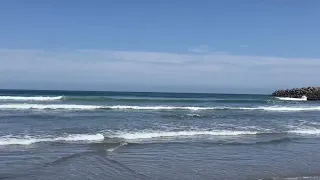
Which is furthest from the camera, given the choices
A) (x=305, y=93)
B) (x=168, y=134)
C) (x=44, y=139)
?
(x=305, y=93)

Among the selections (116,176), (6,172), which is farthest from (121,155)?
(6,172)

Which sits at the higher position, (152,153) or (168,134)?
(168,134)

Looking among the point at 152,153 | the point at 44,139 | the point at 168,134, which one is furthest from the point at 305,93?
the point at 152,153

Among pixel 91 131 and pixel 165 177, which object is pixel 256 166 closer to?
pixel 165 177

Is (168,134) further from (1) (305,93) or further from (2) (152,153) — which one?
(1) (305,93)

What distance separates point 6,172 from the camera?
348 inches

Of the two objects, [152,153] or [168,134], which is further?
[168,134]

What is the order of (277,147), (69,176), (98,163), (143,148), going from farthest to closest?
(277,147), (143,148), (98,163), (69,176)

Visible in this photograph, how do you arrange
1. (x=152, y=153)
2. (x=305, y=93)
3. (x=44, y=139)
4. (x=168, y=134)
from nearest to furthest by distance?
1. (x=152, y=153)
2. (x=44, y=139)
3. (x=168, y=134)
4. (x=305, y=93)

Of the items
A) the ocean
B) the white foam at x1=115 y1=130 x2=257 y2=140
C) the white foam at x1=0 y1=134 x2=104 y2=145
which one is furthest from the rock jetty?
the white foam at x1=0 y1=134 x2=104 y2=145

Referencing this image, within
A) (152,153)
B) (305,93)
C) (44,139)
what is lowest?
(152,153)

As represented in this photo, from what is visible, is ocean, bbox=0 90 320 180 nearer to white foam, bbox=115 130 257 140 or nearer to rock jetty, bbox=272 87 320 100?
white foam, bbox=115 130 257 140

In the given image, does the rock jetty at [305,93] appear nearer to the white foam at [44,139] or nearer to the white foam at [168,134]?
the white foam at [168,134]

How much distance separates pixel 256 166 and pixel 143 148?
12.6 ft
